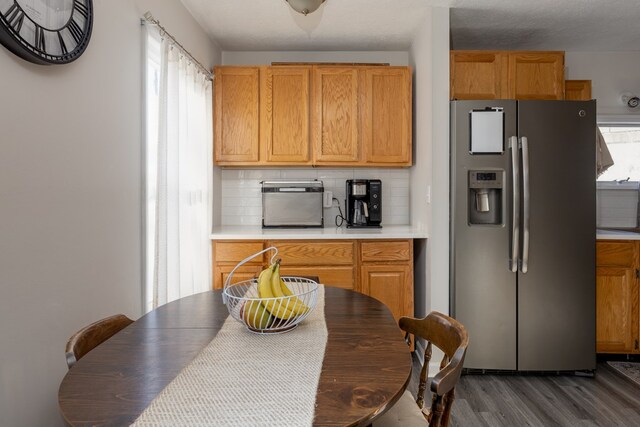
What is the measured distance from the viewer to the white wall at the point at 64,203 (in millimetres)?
1289

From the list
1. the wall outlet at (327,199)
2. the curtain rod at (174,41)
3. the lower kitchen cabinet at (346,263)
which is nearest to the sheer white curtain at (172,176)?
the curtain rod at (174,41)

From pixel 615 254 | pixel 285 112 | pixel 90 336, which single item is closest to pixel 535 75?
pixel 615 254

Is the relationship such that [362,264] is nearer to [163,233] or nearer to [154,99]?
[163,233]

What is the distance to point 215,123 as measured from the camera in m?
3.29

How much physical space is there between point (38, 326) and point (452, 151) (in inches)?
94.4

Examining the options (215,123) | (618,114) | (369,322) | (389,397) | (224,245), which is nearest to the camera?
(389,397)

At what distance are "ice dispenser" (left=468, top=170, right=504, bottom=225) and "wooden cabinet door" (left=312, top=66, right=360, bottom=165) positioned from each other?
0.99 m

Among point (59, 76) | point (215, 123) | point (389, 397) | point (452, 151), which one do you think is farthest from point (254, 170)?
point (389, 397)

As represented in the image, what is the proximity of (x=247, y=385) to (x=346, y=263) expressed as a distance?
2177mm

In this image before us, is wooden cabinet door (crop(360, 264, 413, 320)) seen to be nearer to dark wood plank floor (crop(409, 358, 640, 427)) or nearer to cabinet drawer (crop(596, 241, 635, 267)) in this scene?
dark wood plank floor (crop(409, 358, 640, 427))

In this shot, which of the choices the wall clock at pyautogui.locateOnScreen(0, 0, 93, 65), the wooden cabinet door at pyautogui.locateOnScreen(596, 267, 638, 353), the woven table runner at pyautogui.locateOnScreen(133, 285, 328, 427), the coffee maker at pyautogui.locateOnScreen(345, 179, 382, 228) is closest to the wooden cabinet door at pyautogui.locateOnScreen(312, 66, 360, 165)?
the coffee maker at pyautogui.locateOnScreen(345, 179, 382, 228)

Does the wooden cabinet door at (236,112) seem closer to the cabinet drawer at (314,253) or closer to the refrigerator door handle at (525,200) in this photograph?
the cabinet drawer at (314,253)

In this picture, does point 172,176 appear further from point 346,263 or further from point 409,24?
point 409,24

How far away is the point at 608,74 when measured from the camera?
3574mm
